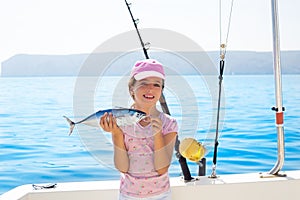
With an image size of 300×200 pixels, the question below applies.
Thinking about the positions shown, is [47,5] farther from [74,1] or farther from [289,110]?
[289,110]

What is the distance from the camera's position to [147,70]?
52.8 inches

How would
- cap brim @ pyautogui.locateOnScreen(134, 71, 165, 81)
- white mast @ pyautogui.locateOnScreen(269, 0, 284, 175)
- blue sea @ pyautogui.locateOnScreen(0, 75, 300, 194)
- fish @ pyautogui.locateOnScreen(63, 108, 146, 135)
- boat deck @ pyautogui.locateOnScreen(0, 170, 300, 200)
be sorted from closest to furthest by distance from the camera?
fish @ pyautogui.locateOnScreen(63, 108, 146, 135), cap brim @ pyautogui.locateOnScreen(134, 71, 165, 81), blue sea @ pyautogui.locateOnScreen(0, 75, 300, 194), boat deck @ pyautogui.locateOnScreen(0, 170, 300, 200), white mast @ pyautogui.locateOnScreen(269, 0, 284, 175)

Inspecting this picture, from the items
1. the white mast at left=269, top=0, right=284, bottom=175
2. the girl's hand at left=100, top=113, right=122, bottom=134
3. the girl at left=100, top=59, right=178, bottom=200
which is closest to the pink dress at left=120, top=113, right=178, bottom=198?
the girl at left=100, top=59, right=178, bottom=200

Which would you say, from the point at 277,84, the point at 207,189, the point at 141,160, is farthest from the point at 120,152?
the point at 277,84

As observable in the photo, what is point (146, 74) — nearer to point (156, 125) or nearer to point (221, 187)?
point (156, 125)

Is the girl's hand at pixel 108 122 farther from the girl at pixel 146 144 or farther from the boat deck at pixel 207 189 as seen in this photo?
the boat deck at pixel 207 189

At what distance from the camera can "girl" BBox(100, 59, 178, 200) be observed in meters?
1.35

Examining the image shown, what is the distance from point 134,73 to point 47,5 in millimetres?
7113

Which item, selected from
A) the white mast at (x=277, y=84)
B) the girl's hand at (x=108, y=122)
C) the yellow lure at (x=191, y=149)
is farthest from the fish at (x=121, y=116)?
the white mast at (x=277, y=84)

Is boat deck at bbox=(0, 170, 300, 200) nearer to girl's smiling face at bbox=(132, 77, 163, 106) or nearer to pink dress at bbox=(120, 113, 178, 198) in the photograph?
pink dress at bbox=(120, 113, 178, 198)

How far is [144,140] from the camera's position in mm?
1397

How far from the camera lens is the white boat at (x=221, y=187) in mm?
1663

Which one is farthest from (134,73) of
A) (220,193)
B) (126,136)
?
(220,193)

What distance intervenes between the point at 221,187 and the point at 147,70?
67cm
